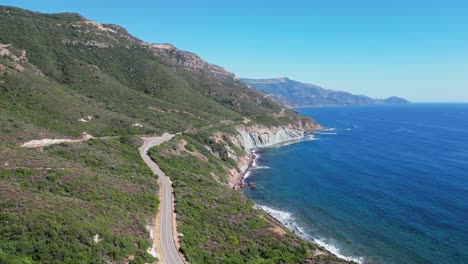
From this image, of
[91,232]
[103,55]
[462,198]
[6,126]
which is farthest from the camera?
[103,55]

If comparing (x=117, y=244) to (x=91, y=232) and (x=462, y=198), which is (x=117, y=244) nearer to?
(x=91, y=232)

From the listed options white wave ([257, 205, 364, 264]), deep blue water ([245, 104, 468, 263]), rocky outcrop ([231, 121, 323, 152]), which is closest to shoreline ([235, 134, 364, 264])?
white wave ([257, 205, 364, 264])

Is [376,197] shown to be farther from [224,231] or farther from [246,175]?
[224,231]

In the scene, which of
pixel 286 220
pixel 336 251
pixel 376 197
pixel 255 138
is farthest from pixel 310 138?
pixel 336 251

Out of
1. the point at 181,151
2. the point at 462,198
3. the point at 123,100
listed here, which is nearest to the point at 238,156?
the point at 181,151

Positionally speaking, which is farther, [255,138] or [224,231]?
[255,138]

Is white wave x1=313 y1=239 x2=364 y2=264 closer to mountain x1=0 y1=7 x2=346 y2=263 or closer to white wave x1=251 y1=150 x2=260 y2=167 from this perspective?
mountain x1=0 y1=7 x2=346 y2=263
